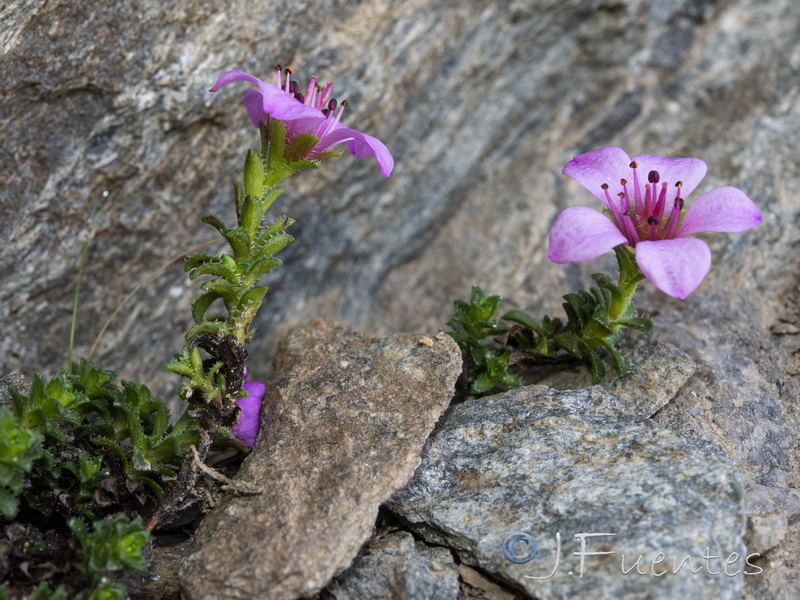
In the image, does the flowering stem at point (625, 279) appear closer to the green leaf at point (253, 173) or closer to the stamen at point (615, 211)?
the stamen at point (615, 211)

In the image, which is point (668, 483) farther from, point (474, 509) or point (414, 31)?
point (414, 31)

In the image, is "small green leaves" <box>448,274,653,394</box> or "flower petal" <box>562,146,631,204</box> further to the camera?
"small green leaves" <box>448,274,653,394</box>

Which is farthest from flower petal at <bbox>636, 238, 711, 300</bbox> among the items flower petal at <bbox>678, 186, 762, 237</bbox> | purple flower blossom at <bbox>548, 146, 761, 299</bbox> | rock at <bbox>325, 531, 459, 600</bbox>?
rock at <bbox>325, 531, 459, 600</bbox>

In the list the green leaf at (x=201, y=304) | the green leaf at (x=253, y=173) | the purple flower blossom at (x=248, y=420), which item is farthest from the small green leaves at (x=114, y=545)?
the green leaf at (x=253, y=173)

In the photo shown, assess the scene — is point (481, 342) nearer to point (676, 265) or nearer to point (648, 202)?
point (648, 202)

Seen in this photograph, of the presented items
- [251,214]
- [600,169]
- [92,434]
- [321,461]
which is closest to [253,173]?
[251,214]

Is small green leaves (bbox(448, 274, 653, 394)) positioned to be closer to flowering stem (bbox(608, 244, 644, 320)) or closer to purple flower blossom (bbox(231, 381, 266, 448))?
flowering stem (bbox(608, 244, 644, 320))
